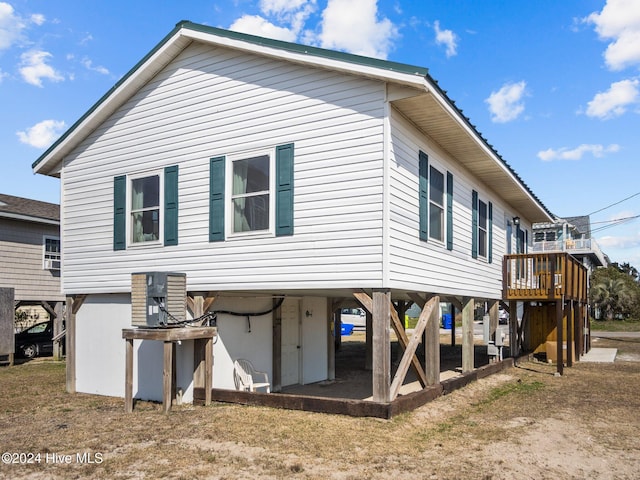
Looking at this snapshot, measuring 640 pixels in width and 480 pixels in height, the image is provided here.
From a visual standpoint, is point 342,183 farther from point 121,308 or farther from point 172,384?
point 121,308

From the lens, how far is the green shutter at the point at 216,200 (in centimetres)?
1062

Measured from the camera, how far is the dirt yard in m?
6.72

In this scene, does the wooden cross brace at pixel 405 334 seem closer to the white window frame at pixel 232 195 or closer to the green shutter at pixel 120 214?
the white window frame at pixel 232 195

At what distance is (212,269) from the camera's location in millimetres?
10734

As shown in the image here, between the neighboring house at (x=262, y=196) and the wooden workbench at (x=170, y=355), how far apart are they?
43cm

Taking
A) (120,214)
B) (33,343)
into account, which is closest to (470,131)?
(120,214)

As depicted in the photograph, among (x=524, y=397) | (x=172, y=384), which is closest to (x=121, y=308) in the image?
(x=172, y=384)

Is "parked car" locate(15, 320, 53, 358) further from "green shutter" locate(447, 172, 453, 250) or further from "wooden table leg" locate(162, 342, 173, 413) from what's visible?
"green shutter" locate(447, 172, 453, 250)

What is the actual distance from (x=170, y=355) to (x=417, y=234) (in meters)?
4.71

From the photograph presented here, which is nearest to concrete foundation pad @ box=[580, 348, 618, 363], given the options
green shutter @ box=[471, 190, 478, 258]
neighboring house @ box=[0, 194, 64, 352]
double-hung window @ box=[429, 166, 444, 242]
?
green shutter @ box=[471, 190, 478, 258]

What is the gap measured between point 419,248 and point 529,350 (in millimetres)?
12239

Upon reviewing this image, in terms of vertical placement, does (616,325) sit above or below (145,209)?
below

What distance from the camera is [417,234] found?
408 inches

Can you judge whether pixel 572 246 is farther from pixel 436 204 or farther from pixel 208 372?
pixel 208 372
